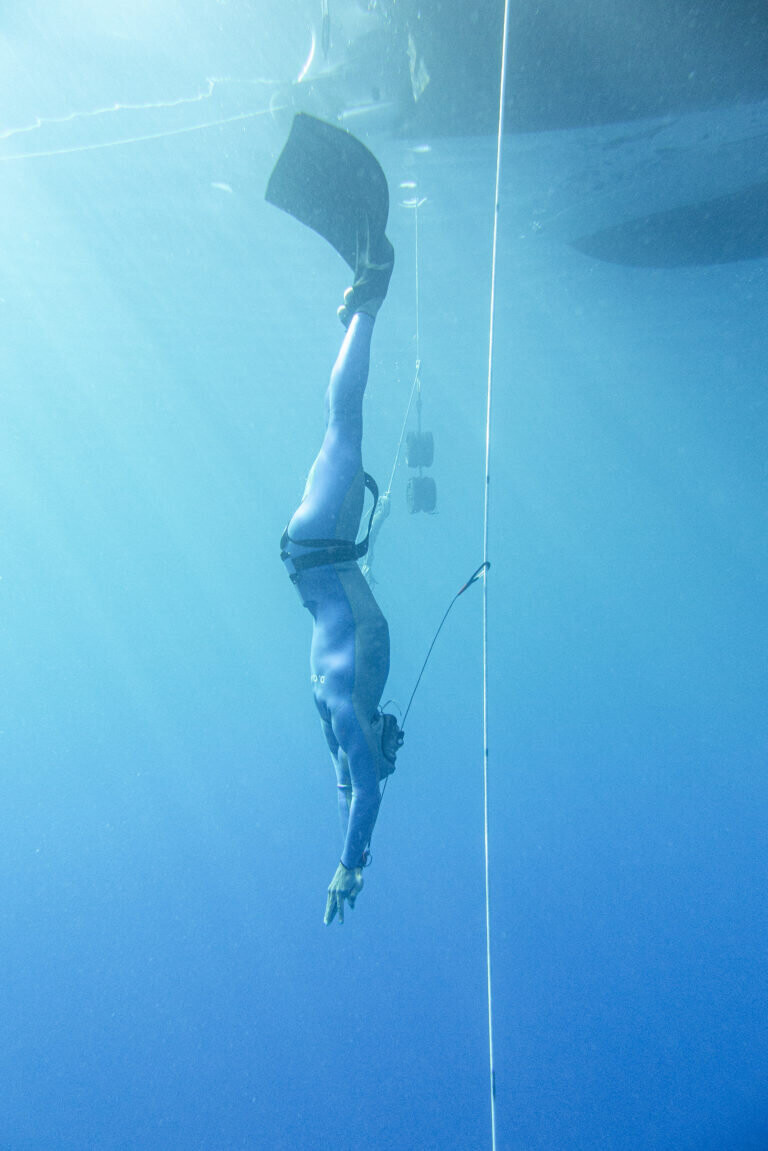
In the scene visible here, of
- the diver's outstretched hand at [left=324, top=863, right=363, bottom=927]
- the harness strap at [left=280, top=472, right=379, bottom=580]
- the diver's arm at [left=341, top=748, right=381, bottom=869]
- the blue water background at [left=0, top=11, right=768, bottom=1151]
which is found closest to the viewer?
the diver's outstretched hand at [left=324, top=863, right=363, bottom=927]

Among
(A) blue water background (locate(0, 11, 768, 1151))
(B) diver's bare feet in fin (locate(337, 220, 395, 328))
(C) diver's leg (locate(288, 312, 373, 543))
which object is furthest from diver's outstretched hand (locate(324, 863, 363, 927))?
(A) blue water background (locate(0, 11, 768, 1151))

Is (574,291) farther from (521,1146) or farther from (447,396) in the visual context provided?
(521,1146)

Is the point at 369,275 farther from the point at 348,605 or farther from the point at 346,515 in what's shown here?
the point at 348,605

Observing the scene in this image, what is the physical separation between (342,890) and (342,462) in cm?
245

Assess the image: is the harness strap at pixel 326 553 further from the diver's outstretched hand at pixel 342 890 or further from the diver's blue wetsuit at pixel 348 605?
the diver's outstretched hand at pixel 342 890

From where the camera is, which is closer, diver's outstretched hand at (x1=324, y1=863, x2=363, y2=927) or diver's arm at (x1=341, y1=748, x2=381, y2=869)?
diver's outstretched hand at (x1=324, y1=863, x2=363, y2=927)

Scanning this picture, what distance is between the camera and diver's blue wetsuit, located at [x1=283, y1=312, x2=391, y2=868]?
3.48m

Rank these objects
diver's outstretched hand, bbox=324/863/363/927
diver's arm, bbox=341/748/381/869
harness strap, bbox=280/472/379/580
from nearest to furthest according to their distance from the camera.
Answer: diver's outstretched hand, bbox=324/863/363/927 < diver's arm, bbox=341/748/381/869 < harness strap, bbox=280/472/379/580

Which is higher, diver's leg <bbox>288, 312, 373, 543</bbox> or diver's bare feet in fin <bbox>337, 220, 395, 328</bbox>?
diver's bare feet in fin <bbox>337, 220, 395, 328</bbox>

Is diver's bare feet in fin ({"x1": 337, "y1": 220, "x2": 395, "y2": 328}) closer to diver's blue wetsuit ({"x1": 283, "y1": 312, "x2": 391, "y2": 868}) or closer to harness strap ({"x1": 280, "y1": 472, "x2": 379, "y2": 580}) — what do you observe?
diver's blue wetsuit ({"x1": 283, "y1": 312, "x2": 391, "y2": 868})

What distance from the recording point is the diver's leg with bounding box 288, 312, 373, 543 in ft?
11.7

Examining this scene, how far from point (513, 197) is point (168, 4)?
202 inches

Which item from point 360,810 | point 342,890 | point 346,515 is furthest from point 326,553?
point 342,890

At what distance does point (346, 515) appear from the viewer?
11.9 ft
